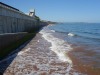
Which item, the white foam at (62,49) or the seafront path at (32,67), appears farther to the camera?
the white foam at (62,49)

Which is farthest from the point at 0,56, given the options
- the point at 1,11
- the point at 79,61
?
the point at 1,11

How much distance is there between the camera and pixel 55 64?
13.0 meters

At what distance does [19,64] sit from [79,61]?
14.1ft

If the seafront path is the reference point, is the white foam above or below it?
below

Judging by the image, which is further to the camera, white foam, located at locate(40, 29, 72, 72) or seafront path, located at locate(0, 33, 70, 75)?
white foam, located at locate(40, 29, 72, 72)

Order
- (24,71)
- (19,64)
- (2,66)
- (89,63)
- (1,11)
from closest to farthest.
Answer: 1. (24,71)
2. (2,66)
3. (19,64)
4. (89,63)
5. (1,11)

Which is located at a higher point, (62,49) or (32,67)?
(32,67)

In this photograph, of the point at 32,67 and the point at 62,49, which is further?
the point at 62,49

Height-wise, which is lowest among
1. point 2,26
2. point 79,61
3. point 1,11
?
point 79,61

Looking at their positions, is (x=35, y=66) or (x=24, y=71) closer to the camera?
(x=24, y=71)

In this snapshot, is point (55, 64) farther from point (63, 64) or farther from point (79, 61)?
point (79, 61)

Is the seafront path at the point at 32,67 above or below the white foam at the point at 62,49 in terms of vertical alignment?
above

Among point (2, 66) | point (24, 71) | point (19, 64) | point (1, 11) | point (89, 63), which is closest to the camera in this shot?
point (24, 71)

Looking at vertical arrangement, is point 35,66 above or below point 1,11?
below
